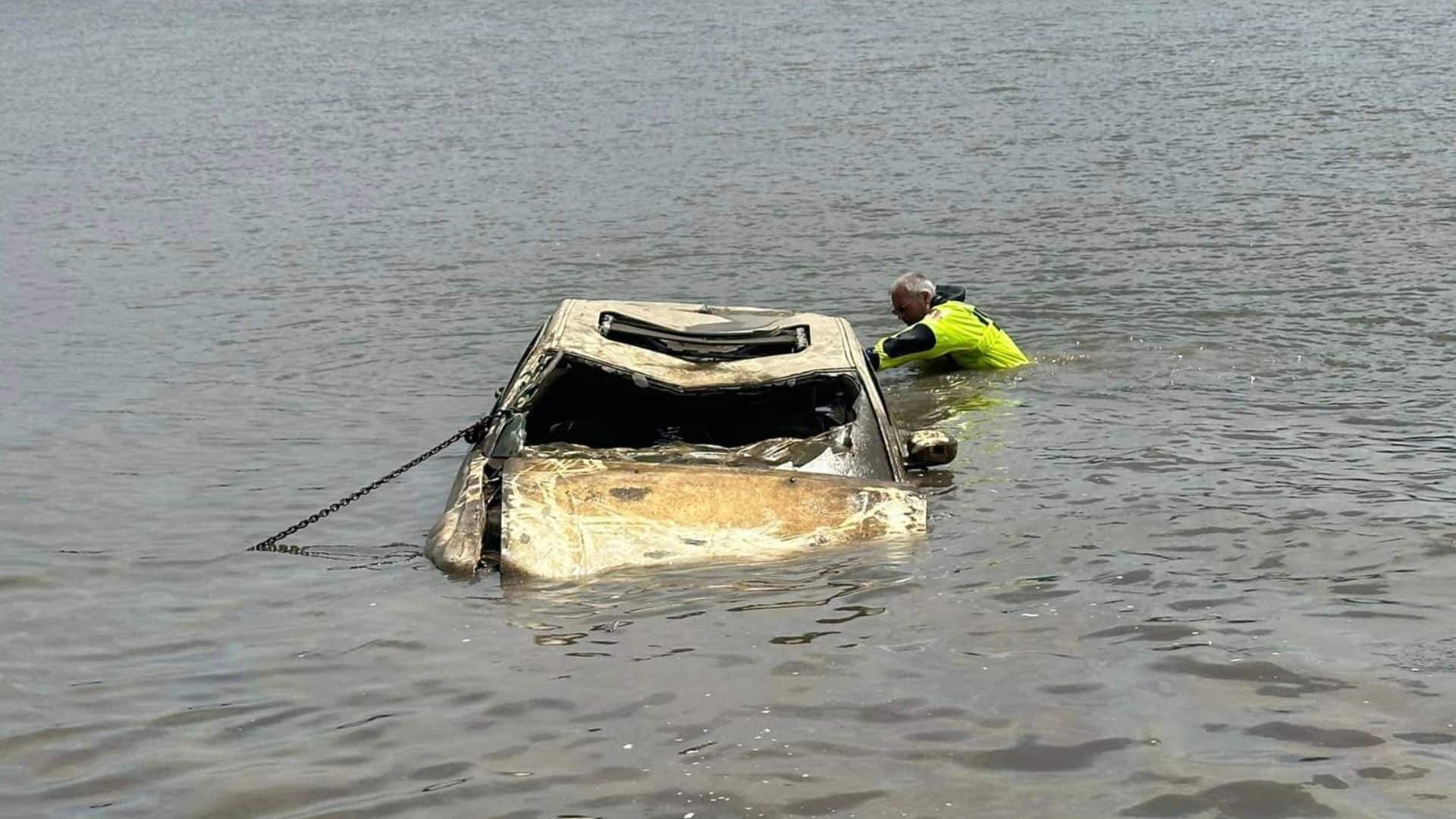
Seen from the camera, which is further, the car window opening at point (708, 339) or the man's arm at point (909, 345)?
the man's arm at point (909, 345)

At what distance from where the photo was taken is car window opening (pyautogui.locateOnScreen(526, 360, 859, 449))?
365 inches

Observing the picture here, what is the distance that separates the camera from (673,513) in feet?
24.7

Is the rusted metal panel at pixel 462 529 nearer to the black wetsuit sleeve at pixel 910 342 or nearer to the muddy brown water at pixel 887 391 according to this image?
the muddy brown water at pixel 887 391

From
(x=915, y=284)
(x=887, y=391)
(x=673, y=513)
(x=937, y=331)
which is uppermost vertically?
(x=915, y=284)

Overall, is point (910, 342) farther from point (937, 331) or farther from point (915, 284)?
point (915, 284)

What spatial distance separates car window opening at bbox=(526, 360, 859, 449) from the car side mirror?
401mm

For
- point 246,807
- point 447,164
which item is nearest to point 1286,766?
point 246,807

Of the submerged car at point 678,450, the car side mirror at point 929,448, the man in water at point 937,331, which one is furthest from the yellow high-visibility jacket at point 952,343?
the car side mirror at point 929,448

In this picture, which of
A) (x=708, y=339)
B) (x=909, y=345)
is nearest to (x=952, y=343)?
(x=909, y=345)

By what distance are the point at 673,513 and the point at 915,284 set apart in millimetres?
4936

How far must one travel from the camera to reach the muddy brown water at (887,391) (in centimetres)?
527

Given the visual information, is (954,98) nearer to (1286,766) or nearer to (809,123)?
(809,123)

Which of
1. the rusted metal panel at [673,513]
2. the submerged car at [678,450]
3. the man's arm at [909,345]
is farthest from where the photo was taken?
the man's arm at [909,345]

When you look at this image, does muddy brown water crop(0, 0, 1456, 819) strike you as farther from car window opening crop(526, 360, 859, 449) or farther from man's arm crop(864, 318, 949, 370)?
car window opening crop(526, 360, 859, 449)
